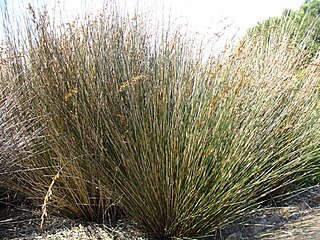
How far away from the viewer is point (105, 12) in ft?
11.1

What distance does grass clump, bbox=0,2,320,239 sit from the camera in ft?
9.33

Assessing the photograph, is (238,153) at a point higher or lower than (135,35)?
lower

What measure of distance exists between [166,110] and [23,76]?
58.4 inches

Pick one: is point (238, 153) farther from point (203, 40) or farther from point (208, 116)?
point (203, 40)

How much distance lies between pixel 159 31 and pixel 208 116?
82cm

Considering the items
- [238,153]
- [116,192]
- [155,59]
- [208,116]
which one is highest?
[155,59]

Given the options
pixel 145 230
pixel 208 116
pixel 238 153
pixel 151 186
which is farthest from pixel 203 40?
pixel 145 230

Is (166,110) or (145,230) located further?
(145,230)

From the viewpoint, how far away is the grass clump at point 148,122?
2844 millimetres

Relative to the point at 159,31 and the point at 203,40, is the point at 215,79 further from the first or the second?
the point at 159,31

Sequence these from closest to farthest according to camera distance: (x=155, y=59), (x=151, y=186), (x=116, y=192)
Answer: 1. (x=151, y=186)
2. (x=116, y=192)
3. (x=155, y=59)

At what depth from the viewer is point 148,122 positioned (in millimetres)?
2943

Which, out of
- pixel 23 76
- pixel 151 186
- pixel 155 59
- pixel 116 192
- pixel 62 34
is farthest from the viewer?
pixel 23 76

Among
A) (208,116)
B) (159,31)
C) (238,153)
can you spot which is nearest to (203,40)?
(159,31)
